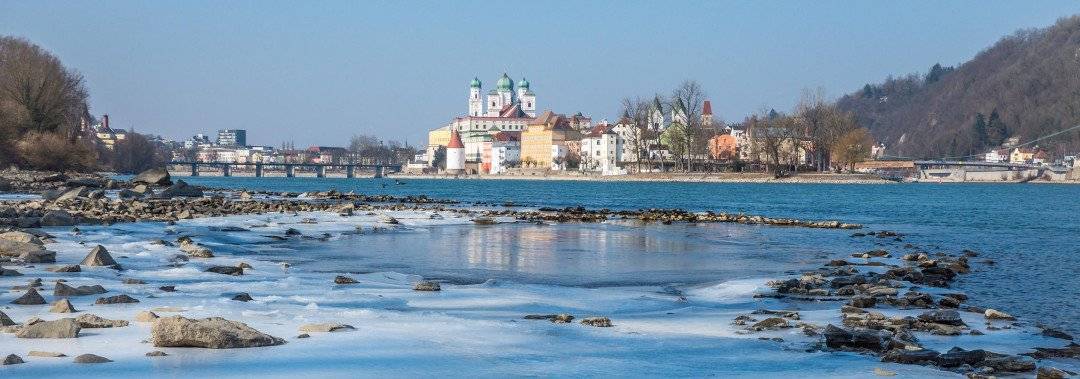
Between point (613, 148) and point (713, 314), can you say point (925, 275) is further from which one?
point (613, 148)

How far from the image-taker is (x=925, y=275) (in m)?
19.2

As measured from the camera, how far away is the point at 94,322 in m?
10.0

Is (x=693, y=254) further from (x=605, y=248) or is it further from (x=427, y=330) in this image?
(x=427, y=330)

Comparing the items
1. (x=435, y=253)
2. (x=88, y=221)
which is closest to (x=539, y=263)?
(x=435, y=253)

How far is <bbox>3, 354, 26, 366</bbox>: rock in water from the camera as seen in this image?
8172 millimetres

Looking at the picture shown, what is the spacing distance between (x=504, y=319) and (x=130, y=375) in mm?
4957

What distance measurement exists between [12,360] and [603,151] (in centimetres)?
17134

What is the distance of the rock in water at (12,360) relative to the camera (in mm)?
8172

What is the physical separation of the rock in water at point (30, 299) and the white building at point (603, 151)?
159 m

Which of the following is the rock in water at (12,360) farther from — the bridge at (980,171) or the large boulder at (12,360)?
the bridge at (980,171)

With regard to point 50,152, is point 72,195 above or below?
below

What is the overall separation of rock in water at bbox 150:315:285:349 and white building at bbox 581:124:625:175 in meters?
161

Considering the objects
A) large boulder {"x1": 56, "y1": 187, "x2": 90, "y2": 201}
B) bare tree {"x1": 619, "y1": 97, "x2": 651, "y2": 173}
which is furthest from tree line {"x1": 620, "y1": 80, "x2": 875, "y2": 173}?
large boulder {"x1": 56, "y1": 187, "x2": 90, "y2": 201}

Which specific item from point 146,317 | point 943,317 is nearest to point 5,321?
point 146,317
